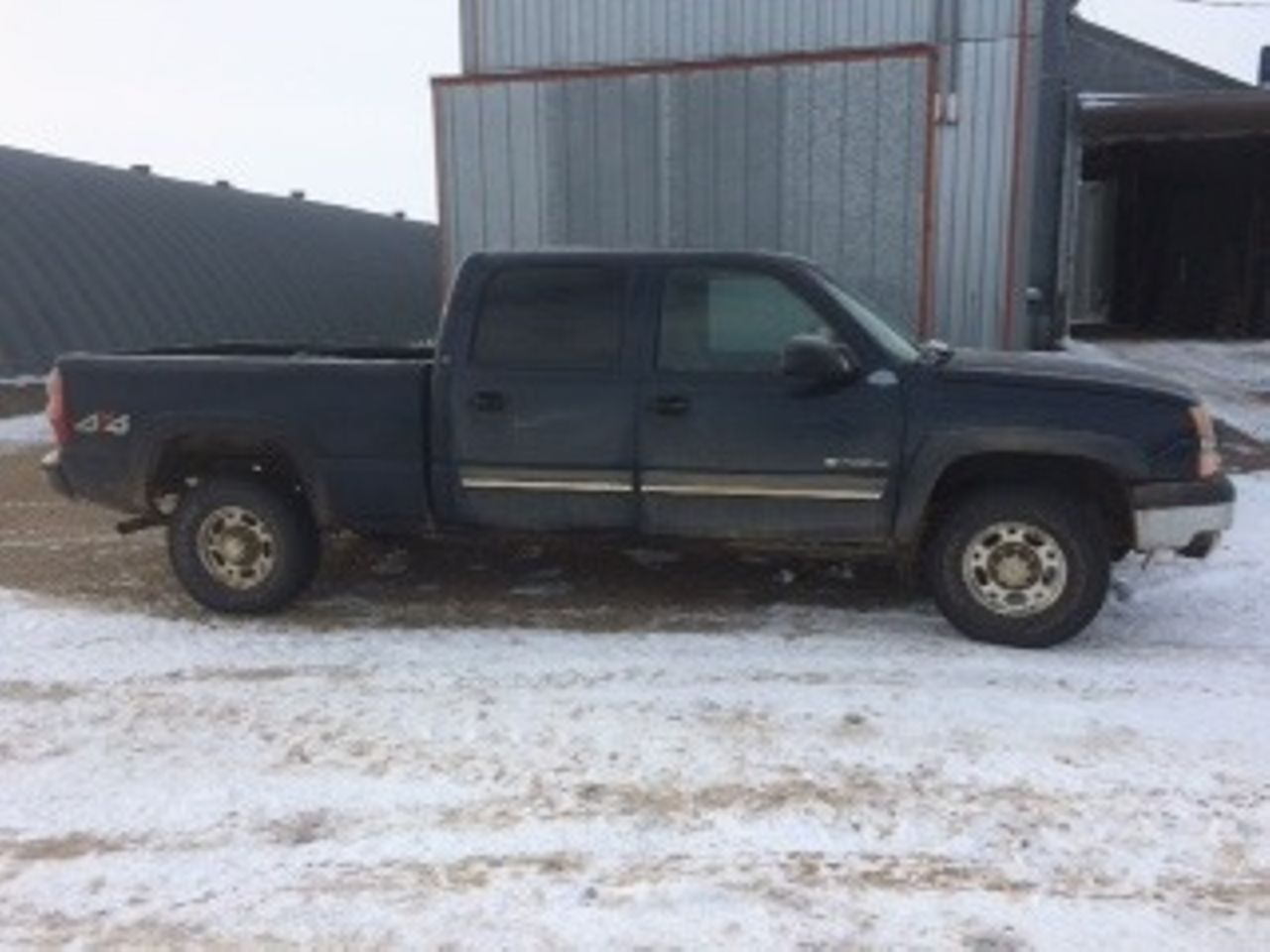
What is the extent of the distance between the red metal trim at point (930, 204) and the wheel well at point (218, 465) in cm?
632

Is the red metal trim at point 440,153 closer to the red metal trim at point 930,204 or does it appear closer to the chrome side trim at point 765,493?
the red metal trim at point 930,204

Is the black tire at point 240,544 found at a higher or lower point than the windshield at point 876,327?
lower

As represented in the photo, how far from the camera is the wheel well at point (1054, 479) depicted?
18.7 feet

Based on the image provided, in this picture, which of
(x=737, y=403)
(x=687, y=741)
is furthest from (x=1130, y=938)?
(x=737, y=403)

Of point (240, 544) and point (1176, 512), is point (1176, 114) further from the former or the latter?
point (240, 544)

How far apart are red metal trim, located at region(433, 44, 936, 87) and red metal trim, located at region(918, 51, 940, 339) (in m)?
0.25

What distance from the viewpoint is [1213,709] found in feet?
16.2

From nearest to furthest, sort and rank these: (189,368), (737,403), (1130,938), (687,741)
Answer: (1130,938) < (687,741) < (737,403) < (189,368)

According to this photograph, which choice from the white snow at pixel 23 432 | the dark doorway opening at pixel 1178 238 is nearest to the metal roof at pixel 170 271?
the white snow at pixel 23 432

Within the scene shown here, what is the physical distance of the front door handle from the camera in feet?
19.1

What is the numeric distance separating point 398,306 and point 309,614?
22160 mm

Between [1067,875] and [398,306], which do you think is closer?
[1067,875]

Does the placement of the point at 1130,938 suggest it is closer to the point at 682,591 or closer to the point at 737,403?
the point at 737,403

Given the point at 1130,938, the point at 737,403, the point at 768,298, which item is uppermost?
the point at 768,298
